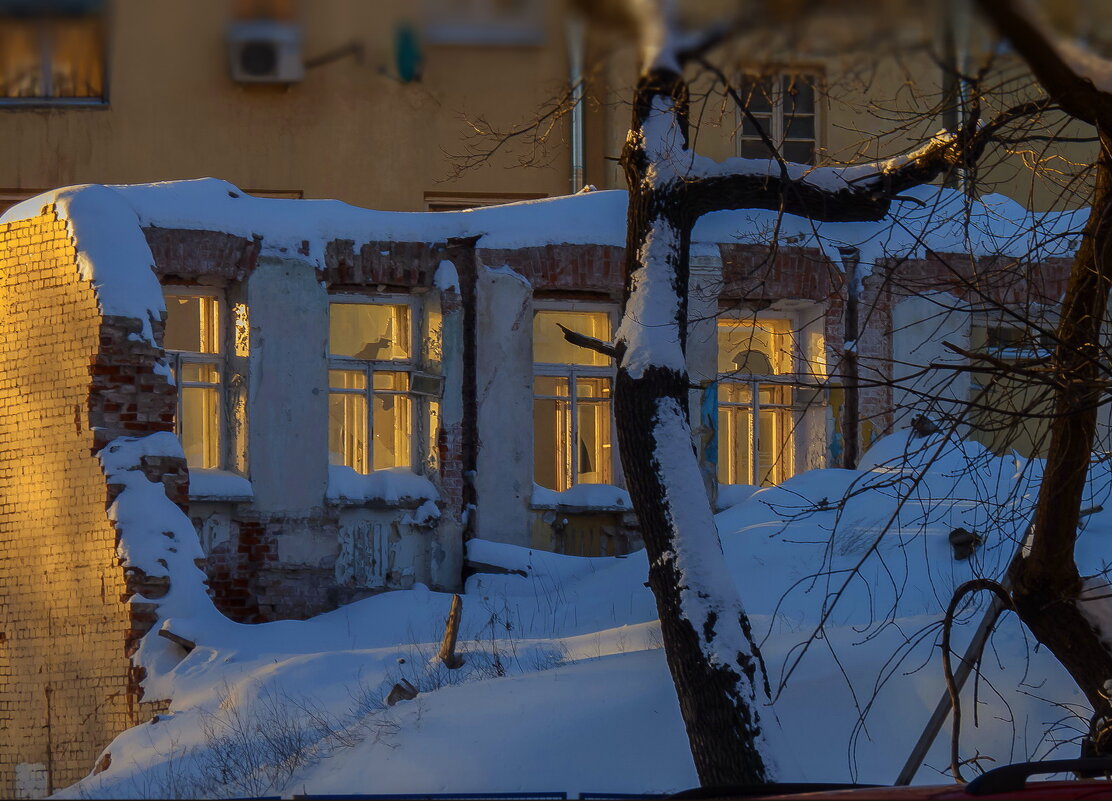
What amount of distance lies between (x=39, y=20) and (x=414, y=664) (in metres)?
8.23

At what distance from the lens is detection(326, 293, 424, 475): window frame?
15.3 meters

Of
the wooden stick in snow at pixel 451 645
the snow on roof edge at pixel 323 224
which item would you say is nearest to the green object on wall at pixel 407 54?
the wooden stick in snow at pixel 451 645

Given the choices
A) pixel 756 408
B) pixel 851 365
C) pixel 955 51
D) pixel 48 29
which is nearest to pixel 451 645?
pixel 756 408

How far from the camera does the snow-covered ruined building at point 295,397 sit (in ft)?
42.5

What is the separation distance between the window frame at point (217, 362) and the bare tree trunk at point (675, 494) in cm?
704

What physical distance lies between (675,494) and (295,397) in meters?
7.22

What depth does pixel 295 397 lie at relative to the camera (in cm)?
1493

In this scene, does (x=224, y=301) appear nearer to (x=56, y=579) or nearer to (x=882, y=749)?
(x=56, y=579)

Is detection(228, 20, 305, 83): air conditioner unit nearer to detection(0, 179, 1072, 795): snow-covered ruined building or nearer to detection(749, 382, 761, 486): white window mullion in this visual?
detection(0, 179, 1072, 795): snow-covered ruined building

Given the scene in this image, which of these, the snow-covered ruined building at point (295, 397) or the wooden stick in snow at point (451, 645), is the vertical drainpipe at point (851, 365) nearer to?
the snow-covered ruined building at point (295, 397)

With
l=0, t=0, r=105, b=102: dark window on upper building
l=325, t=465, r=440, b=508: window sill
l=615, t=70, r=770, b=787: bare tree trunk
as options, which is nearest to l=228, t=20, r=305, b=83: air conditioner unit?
l=0, t=0, r=105, b=102: dark window on upper building

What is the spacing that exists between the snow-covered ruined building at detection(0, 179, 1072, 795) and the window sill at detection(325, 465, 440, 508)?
0.03 metres

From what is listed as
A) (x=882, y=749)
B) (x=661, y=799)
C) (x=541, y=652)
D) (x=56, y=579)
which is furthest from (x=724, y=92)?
(x=56, y=579)

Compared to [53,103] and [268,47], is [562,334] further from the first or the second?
[268,47]
